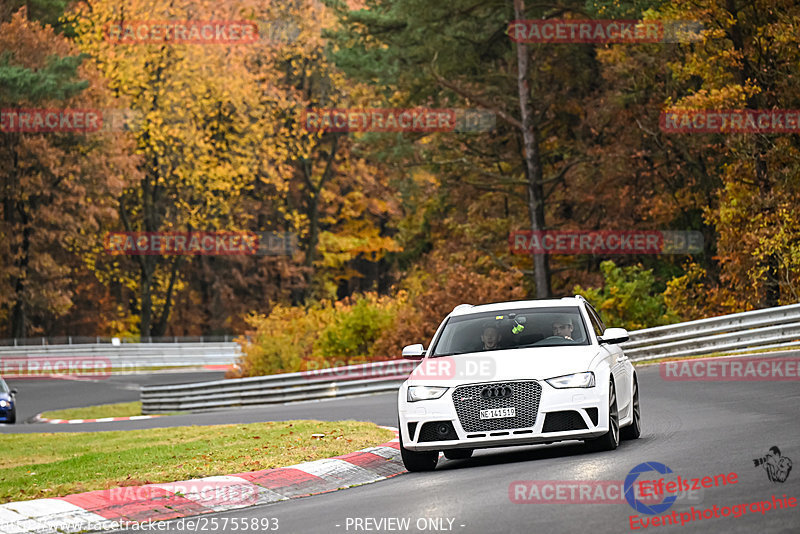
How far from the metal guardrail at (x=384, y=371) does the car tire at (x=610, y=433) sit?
14379 millimetres

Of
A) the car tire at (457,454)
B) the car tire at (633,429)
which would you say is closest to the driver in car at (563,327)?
the car tire at (633,429)

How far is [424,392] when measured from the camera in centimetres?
1235

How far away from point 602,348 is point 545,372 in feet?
4.14

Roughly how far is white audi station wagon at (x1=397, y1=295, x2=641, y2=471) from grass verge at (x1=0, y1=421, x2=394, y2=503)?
1717 mm

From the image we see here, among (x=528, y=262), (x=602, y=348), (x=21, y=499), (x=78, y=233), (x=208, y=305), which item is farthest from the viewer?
(x=208, y=305)

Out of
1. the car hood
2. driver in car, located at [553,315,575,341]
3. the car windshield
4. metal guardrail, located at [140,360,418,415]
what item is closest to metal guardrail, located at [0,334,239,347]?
metal guardrail, located at [140,360,418,415]

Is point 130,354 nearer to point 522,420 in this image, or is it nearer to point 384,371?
point 384,371

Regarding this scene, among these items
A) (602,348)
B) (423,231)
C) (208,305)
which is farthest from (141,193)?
(602,348)

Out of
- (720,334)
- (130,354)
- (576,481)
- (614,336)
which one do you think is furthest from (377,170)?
(576,481)

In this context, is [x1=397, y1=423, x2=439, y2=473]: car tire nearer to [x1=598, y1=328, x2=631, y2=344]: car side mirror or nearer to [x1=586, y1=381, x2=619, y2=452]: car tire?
[x1=586, y1=381, x2=619, y2=452]: car tire

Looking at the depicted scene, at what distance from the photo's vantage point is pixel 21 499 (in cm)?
1158

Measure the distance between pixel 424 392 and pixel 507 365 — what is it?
0.86m

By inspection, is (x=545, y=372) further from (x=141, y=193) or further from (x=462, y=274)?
(x=141, y=193)

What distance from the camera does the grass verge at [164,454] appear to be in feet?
41.9
